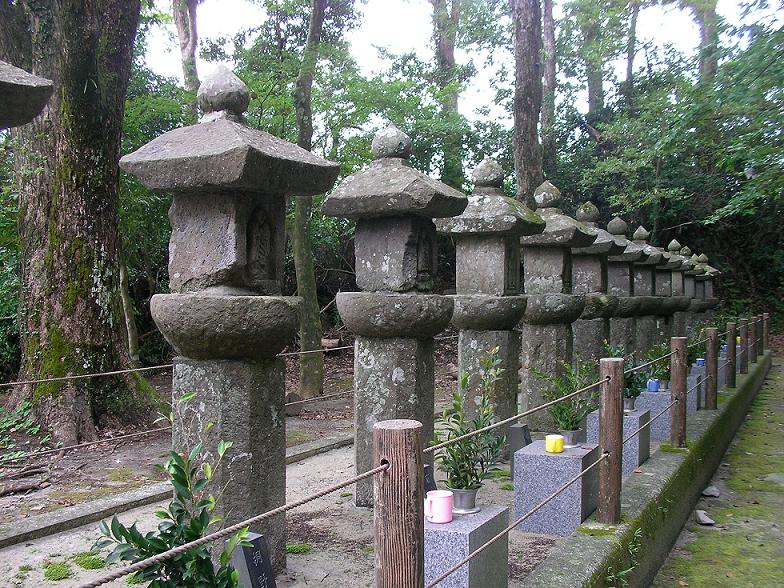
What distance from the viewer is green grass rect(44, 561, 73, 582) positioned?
3916 millimetres

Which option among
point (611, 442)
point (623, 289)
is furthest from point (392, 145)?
point (623, 289)

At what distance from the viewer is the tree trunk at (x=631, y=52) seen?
18.9 m

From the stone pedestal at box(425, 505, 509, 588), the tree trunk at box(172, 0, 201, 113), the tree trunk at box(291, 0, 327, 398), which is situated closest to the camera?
the stone pedestal at box(425, 505, 509, 588)

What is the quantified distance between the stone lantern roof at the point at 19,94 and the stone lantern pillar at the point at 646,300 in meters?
8.68

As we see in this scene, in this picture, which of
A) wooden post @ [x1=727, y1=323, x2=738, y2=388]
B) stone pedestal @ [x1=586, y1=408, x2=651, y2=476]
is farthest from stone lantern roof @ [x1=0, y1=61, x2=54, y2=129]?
wooden post @ [x1=727, y1=323, x2=738, y2=388]

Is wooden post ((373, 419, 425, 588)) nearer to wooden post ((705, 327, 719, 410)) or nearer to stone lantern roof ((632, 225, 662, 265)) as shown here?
wooden post ((705, 327, 719, 410))

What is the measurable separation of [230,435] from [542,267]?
4.46 metres

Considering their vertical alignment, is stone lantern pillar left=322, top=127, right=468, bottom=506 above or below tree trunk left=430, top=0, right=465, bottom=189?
below

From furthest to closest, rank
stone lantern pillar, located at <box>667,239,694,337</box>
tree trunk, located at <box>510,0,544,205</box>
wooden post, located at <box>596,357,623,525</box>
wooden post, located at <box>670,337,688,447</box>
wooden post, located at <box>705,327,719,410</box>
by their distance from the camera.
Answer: stone lantern pillar, located at <box>667,239,694,337</box> → tree trunk, located at <box>510,0,544,205</box> → wooden post, located at <box>705,327,719,410</box> → wooden post, located at <box>670,337,688,447</box> → wooden post, located at <box>596,357,623,525</box>

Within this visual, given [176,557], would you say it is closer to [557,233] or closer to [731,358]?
[557,233]

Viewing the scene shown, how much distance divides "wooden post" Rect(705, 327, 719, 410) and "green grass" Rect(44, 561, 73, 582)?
260 inches

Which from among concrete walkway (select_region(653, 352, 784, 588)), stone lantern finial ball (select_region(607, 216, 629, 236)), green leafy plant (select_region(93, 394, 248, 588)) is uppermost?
stone lantern finial ball (select_region(607, 216, 629, 236))

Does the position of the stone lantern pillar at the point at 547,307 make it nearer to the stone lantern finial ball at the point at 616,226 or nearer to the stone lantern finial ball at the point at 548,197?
the stone lantern finial ball at the point at 548,197

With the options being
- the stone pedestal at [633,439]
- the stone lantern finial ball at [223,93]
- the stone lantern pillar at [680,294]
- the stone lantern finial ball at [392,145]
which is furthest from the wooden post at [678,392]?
the stone lantern pillar at [680,294]
